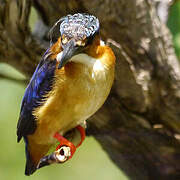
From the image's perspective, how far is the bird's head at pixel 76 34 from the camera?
1.86 m

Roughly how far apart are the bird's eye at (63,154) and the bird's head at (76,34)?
1.52 feet

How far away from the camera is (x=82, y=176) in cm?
556

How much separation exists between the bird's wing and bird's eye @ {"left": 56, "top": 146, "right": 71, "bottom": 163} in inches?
13.7

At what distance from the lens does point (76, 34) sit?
187cm

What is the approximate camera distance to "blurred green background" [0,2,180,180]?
200 inches

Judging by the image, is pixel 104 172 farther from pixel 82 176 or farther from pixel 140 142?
pixel 140 142

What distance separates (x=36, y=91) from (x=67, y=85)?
302 mm

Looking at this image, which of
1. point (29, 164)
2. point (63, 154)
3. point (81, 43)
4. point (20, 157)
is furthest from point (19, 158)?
point (81, 43)

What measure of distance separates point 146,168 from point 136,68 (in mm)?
940

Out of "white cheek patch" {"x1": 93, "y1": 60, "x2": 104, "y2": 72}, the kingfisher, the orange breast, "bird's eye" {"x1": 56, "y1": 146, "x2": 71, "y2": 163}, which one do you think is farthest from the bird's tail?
"white cheek patch" {"x1": 93, "y1": 60, "x2": 104, "y2": 72}

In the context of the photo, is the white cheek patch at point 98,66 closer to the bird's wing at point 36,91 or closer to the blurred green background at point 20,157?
the bird's wing at point 36,91

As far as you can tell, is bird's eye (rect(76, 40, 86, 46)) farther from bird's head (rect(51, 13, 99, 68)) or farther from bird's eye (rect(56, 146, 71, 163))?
bird's eye (rect(56, 146, 71, 163))

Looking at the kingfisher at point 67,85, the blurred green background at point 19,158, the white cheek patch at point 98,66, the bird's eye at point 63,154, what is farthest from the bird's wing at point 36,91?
the blurred green background at point 19,158

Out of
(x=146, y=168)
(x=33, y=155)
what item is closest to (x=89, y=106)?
(x=33, y=155)
